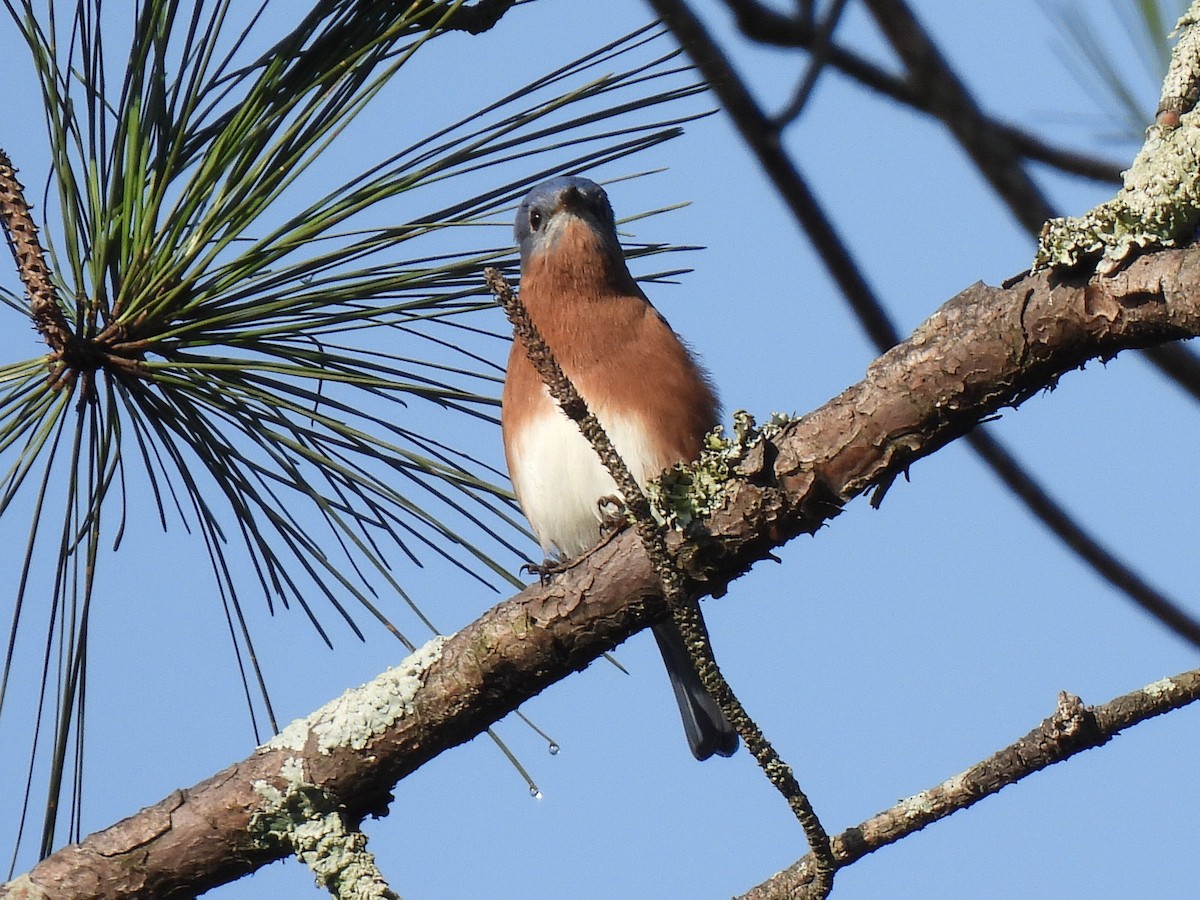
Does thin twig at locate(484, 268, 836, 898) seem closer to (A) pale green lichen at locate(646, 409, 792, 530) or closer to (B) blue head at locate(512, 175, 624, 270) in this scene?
(A) pale green lichen at locate(646, 409, 792, 530)

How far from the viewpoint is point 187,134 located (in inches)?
120

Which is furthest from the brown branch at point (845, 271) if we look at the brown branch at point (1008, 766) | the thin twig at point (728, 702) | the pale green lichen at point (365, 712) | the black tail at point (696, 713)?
the black tail at point (696, 713)

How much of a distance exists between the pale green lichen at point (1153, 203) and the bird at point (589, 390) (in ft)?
5.29

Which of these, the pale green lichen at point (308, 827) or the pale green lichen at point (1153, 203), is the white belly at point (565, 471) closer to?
the pale green lichen at point (308, 827)

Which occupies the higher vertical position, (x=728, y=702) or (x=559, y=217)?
(x=559, y=217)

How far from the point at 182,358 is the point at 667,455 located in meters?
1.39

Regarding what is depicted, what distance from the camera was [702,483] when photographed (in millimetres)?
2512

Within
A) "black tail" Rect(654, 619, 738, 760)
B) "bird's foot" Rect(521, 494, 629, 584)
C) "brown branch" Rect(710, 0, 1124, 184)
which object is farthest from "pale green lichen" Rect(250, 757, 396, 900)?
"black tail" Rect(654, 619, 738, 760)

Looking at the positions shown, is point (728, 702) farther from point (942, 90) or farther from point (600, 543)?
point (942, 90)

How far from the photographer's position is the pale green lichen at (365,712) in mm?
2771

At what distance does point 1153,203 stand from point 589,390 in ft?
6.63

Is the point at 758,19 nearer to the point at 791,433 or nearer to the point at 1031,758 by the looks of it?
the point at 791,433

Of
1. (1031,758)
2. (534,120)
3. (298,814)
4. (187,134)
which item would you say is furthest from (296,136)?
(1031,758)

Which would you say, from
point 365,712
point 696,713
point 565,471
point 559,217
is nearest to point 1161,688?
point 365,712
